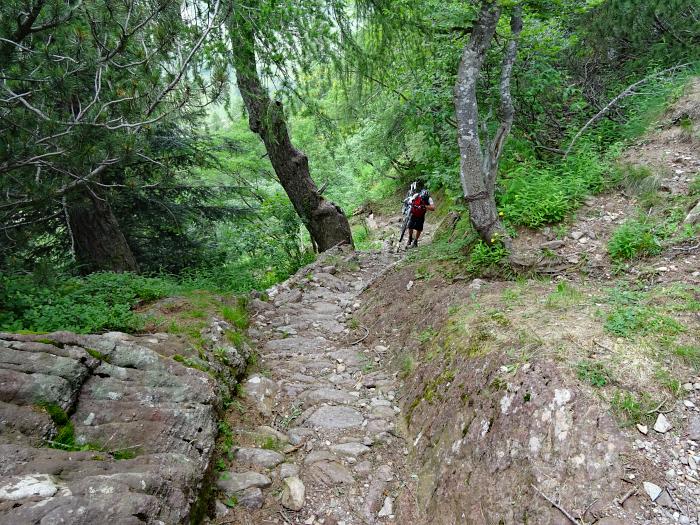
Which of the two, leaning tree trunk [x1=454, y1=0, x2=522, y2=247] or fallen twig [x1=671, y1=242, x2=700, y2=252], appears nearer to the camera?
fallen twig [x1=671, y1=242, x2=700, y2=252]

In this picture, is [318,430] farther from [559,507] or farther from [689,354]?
[689,354]

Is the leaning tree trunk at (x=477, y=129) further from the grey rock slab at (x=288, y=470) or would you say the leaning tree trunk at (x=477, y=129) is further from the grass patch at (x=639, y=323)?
the grey rock slab at (x=288, y=470)

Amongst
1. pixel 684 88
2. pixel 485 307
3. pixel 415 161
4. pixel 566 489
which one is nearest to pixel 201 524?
pixel 566 489

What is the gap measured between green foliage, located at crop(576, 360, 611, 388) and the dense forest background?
244 centimetres

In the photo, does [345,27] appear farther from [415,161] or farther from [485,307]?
[415,161]

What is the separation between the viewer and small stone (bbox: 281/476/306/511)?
3.26 meters

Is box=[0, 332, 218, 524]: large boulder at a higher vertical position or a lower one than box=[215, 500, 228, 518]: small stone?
higher

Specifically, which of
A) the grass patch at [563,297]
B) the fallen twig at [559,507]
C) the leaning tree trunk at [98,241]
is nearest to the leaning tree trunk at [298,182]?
the leaning tree trunk at [98,241]

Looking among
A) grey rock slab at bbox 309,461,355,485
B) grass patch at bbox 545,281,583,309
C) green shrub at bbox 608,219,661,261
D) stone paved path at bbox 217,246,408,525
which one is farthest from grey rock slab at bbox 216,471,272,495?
green shrub at bbox 608,219,661,261

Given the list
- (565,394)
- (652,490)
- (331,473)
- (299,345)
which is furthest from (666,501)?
(299,345)

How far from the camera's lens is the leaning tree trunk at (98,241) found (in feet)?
25.6

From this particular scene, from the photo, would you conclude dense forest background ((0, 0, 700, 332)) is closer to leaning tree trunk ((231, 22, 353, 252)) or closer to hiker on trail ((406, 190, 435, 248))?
leaning tree trunk ((231, 22, 353, 252))

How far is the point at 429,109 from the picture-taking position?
737 cm

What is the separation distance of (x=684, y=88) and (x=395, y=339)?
6437mm
